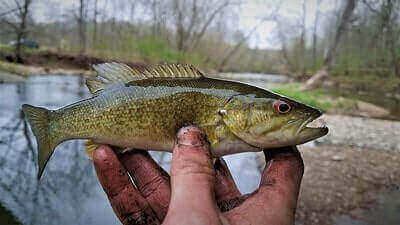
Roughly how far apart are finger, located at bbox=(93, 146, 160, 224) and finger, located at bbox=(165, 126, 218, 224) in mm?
605

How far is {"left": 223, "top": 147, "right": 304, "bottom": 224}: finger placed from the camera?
1818 mm

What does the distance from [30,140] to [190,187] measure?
280 inches

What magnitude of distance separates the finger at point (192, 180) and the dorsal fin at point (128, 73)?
1.61 ft

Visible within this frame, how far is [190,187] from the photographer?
1681 millimetres

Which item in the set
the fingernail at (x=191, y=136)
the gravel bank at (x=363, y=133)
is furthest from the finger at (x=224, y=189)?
the gravel bank at (x=363, y=133)

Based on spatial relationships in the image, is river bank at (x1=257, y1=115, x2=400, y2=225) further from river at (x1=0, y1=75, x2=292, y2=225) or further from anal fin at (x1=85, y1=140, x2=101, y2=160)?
anal fin at (x1=85, y1=140, x2=101, y2=160)

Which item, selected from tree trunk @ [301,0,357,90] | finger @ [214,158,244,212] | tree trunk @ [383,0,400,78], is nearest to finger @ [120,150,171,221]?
finger @ [214,158,244,212]

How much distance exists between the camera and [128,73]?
2457 mm

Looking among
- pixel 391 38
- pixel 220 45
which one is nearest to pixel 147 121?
pixel 391 38

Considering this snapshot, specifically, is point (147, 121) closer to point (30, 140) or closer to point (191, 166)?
point (191, 166)

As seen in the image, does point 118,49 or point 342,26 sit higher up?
point 342,26

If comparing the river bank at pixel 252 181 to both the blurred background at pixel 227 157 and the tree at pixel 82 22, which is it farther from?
the tree at pixel 82 22

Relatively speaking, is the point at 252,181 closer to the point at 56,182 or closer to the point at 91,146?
the point at 56,182

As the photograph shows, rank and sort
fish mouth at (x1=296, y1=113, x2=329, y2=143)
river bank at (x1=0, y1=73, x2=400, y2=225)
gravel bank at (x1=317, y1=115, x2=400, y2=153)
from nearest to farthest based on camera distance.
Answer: fish mouth at (x1=296, y1=113, x2=329, y2=143) < river bank at (x1=0, y1=73, x2=400, y2=225) < gravel bank at (x1=317, y1=115, x2=400, y2=153)
